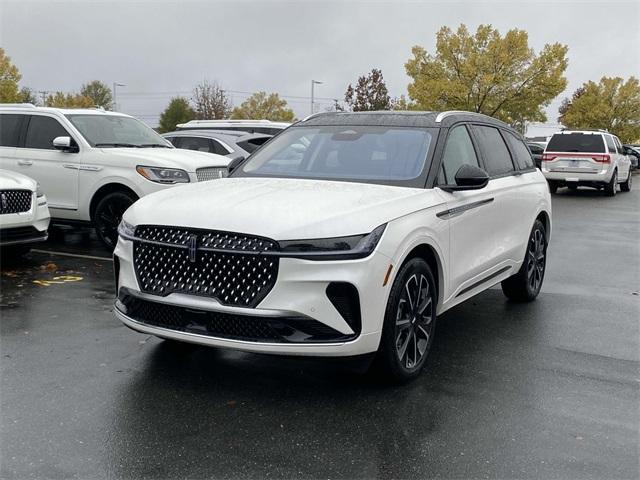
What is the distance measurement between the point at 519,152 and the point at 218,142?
732 centimetres

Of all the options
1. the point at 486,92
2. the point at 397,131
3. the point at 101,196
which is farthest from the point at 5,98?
the point at 397,131

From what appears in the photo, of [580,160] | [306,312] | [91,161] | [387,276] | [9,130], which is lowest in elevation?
[306,312]

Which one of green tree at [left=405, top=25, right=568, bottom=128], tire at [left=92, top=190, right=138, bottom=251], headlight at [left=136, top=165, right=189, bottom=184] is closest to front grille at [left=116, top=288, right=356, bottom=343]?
headlight at [left=136, top=165, right=189, bottom=184]

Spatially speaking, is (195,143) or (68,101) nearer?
(195,143)

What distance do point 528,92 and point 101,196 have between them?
35390 mm

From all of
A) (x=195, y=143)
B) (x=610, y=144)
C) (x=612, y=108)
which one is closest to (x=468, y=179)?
(x=195, y=143)

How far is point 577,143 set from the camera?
2208 cm

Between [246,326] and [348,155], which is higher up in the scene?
[348,155]

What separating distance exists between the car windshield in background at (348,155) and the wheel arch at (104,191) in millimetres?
3872

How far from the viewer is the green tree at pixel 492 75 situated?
133ft

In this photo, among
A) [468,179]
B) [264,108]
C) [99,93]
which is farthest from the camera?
[99,93]

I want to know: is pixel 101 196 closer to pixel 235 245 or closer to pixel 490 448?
pixel 235 245

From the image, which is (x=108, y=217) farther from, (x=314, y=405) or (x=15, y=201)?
(x=314, y=405)

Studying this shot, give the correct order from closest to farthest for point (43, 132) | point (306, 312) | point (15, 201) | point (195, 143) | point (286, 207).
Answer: point (306, 312) < point (286, 207) < point (15, 201) < point (43, 132) < point (195, 143)
